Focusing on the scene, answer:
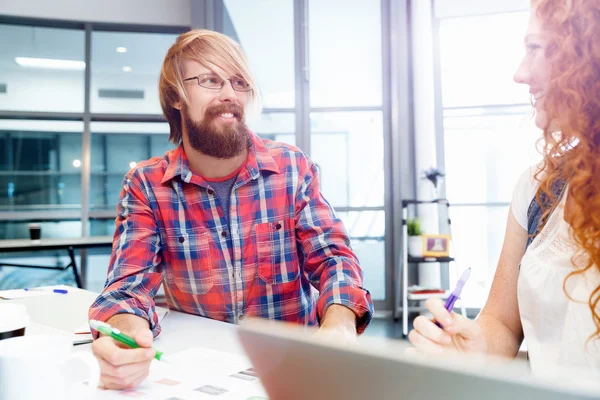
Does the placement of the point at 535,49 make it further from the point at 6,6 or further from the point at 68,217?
the point at 6,6

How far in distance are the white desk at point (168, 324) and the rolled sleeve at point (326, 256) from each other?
0.88ft

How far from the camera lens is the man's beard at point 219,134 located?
1505mm

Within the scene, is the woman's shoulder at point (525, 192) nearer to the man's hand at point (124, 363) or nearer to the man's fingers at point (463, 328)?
the man's fingers at point (463, 328)

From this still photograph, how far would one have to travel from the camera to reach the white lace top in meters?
0.83

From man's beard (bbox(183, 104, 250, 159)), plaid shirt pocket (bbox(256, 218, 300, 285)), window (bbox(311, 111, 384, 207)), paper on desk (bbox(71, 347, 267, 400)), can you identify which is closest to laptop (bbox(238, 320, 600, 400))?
paper on desk (bbox(71, 347, 267, 400))

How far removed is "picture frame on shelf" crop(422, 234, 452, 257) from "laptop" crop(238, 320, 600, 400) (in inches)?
137

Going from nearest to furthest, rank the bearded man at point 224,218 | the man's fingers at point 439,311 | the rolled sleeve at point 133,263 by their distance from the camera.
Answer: the man's fingers at point 439,311, the rolled sleeve at point 133,263, the bearded man at point 224,218

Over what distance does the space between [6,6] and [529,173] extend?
4.83 metres

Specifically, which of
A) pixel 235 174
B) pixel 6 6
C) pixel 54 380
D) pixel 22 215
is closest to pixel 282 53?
Result: pixel 6 6

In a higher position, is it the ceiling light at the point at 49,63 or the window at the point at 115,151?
the ceiling light at the point at 49,63

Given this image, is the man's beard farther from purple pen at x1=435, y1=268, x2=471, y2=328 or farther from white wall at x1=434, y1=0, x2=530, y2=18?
white wall at x1=434, y1=0, x2=530, y2=18

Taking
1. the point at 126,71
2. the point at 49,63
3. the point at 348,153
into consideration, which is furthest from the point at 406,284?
the point at 49,63

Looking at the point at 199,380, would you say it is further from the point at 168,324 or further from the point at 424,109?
the point at 424,109

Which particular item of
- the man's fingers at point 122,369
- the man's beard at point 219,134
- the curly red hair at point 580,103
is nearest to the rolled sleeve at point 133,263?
the man's beard at point 219,134
